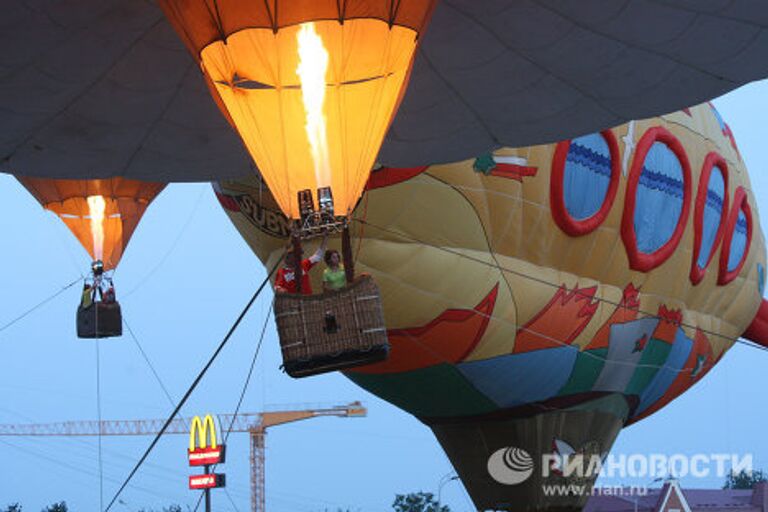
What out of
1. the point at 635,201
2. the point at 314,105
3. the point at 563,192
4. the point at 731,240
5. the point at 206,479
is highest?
the point at 206,479

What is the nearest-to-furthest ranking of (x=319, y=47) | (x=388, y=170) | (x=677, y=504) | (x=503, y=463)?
(x=319, y=47) → (x=388, y=170) → (x=503, y=463) → (x=677, y=504)

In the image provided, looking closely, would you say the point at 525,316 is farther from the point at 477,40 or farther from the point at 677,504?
the point at 677,504

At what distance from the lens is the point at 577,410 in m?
16.8

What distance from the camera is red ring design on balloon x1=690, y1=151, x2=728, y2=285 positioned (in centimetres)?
1764

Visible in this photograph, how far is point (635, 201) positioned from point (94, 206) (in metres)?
8.77

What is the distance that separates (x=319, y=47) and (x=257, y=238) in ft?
25.4

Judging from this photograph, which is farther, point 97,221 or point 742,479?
point 742,479

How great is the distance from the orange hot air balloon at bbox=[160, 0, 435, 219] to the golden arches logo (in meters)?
32.0

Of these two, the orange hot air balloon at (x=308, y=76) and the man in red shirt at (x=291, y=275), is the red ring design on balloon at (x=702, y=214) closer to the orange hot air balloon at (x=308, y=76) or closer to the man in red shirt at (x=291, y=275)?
the orange hot air balloon at (x=308, y=76)

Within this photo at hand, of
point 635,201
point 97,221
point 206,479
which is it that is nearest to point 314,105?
point 635,201

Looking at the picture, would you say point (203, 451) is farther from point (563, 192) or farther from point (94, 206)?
point (563, 192)

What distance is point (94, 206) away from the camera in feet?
70.1

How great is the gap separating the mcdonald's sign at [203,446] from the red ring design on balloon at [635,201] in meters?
24.0

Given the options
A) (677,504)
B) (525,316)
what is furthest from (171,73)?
(677,504)
